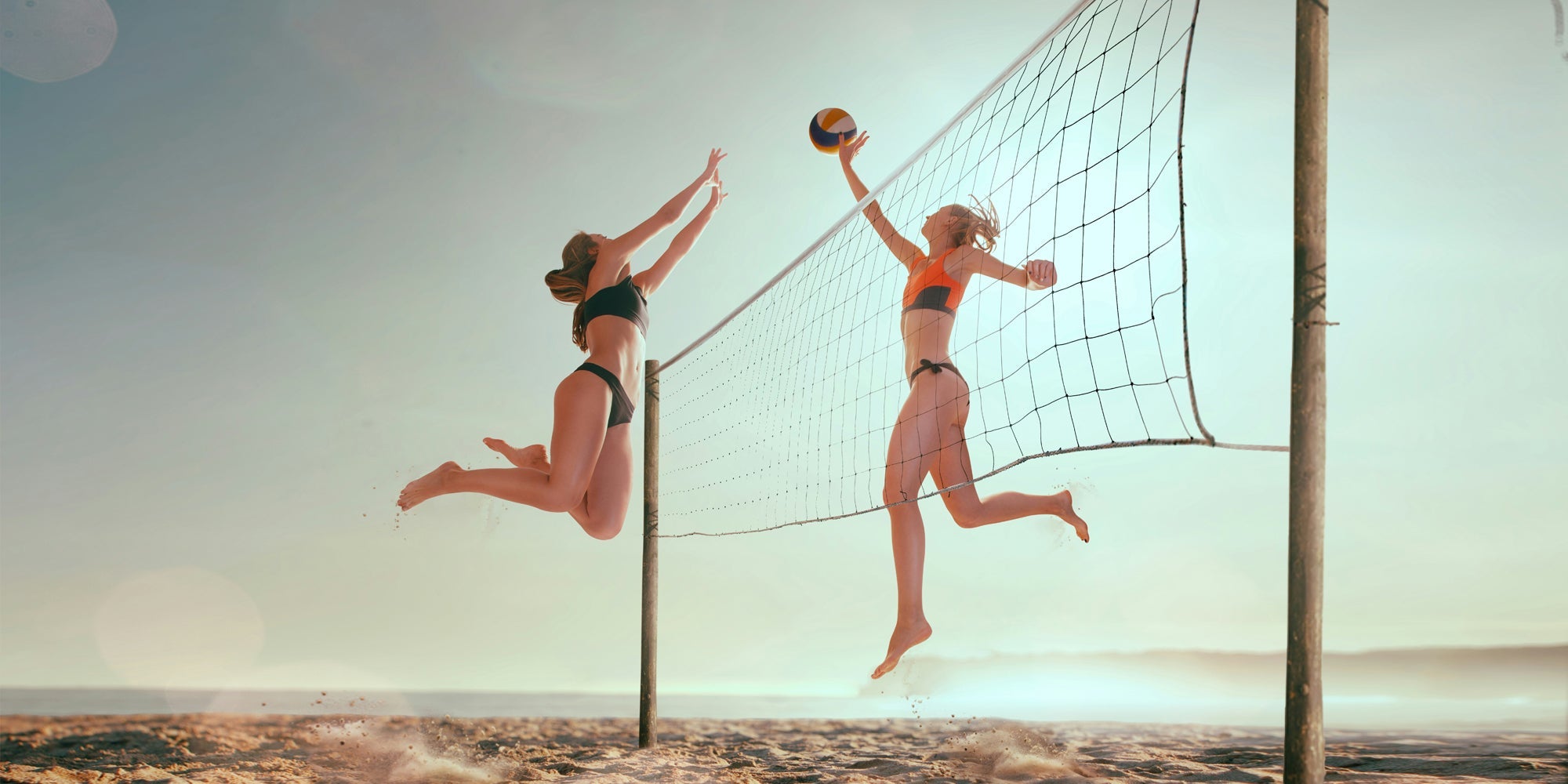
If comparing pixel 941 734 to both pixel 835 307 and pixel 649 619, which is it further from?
pixel 835 307

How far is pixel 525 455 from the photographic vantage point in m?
3.85

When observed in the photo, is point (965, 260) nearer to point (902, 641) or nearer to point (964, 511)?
point (964, 511)

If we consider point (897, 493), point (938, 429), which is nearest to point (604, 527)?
point (897, 493)

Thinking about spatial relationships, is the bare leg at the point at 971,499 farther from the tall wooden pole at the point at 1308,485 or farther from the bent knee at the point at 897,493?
the tall wooden pole at the point at 1308,485

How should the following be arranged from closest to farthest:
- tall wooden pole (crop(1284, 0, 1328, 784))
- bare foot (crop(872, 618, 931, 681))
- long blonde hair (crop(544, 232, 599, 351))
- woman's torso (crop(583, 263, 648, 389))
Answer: tall wooden pole (crop(1284, 0, 1328, 784))
bare foot (crop(872, 618, 931, 681))
woman's torso (crop(583, 263, 648, 389))
long blonde hair (crop(544, 232, 599, 351))

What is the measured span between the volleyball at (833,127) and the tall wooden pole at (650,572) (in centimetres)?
181

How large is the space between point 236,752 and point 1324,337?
18.6ft

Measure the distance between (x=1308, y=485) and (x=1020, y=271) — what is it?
1829 mm

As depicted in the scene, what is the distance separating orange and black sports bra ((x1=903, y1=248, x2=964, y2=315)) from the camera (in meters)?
3.65

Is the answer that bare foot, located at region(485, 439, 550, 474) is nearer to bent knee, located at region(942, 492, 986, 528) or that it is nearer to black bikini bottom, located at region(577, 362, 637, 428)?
black bikini bottom, located at region(577, 362, 637, 428)

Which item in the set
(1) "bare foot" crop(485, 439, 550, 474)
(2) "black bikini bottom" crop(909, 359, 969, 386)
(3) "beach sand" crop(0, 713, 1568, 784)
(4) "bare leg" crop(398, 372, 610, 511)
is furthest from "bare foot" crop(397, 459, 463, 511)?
(2) "black bikini bottom" crop(909, 359, 969, 386)

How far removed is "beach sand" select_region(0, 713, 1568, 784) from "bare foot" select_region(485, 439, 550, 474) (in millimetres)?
1464

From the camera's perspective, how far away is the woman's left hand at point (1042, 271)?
339 centimetres

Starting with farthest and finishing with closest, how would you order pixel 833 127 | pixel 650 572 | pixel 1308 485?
pixel 650 572 < pixel 833 127 < pixel 1308 485
